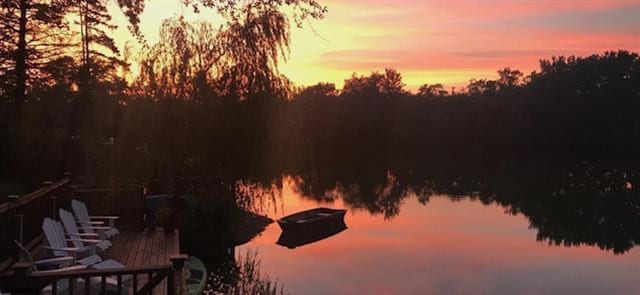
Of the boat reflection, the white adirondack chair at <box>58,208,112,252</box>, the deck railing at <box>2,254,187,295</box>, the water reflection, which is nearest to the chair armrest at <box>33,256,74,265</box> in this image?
the deck railing at <box>2,254,187,295</box>

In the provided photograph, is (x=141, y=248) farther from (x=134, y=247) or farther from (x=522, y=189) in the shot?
(x=522, y=189)

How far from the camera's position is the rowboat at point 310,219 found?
894 inches

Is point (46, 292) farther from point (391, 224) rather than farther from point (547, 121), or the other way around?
point (547, 121)

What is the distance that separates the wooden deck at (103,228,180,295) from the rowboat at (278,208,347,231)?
35.6 ft

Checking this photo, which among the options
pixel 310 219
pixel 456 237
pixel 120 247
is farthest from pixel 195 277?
pixel 456 237

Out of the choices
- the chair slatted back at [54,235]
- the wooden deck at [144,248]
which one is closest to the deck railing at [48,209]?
the chair slatted back at [54,235]

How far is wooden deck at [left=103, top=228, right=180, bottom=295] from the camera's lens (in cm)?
941

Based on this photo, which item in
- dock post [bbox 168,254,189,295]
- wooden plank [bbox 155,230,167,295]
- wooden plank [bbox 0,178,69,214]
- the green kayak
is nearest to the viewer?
dock post [bbox 168,254,189,295]

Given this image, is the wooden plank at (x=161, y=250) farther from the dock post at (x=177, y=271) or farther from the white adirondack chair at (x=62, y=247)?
the dock post at (x=177, y=271)

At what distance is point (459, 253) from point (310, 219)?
6081 millimetres

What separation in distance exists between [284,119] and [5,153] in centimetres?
805

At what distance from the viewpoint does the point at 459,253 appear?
69.9 ft

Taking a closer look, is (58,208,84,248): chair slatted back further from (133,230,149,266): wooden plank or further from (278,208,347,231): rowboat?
(278,208,347,231): rowboat

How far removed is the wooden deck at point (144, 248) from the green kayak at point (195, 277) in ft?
2.61
